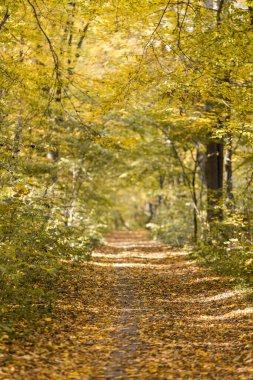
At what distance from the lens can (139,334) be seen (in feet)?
22.8

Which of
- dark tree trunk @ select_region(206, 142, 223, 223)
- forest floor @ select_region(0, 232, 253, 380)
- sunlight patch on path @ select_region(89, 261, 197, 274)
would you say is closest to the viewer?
forest floor @ select_region(0, 232, 253, 380)

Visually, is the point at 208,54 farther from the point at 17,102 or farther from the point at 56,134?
the point at 56,134

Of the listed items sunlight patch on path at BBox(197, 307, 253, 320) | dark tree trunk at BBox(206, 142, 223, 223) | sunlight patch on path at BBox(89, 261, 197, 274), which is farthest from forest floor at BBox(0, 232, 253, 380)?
dark tree trunk at BBox(206, 142, 223, 223)

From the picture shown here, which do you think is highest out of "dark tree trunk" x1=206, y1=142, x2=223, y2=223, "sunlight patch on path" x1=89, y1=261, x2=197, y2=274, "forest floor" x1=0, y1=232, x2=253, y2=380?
"dark tree trunk" x1=206, y1=142, x2=223, y2=223

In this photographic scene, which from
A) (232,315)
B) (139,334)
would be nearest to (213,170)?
(232,315)

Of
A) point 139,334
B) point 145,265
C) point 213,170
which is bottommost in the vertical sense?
point 139,334

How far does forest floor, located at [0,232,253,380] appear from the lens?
17.6ft

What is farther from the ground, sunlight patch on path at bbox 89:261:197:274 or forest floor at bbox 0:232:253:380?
sunlight patch on path at bbox 89:261:197:274

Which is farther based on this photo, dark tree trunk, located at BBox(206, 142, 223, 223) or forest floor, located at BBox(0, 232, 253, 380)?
dark tree trunk, located at BBox(206, 142, 223, 223)

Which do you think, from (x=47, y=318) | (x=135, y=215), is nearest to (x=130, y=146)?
(x=47, y=318)

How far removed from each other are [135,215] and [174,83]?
42.9 meters

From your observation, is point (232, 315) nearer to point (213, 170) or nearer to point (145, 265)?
point (145, 265)

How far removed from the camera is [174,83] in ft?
33.5

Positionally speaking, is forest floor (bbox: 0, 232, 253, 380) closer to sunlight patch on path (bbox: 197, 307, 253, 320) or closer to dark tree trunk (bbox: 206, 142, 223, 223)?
sunlight patch on path (bbox: 197, 307, 253, 320)
